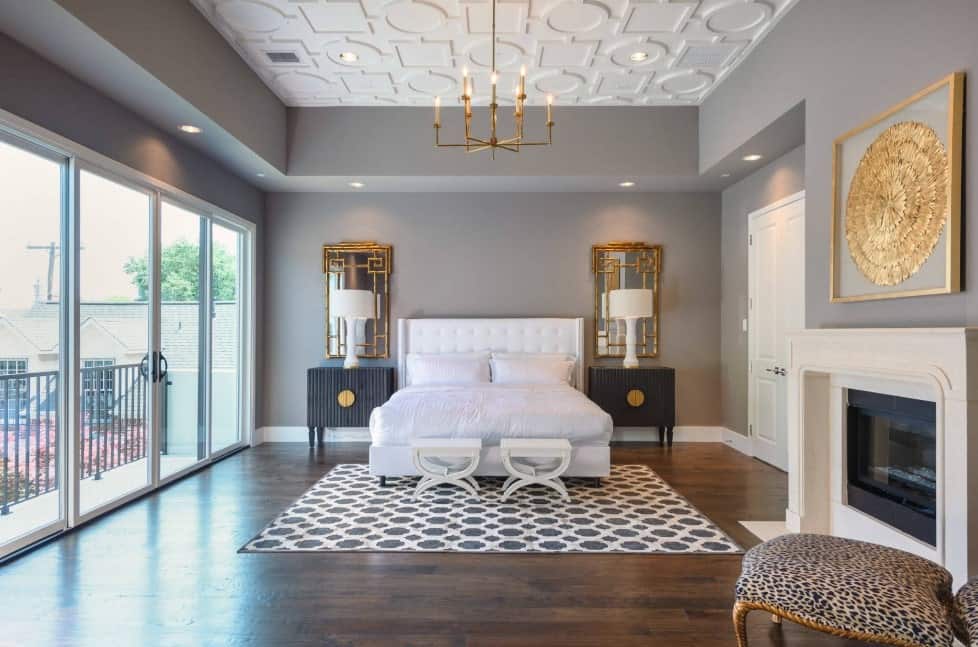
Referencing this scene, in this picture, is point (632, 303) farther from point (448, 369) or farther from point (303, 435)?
point (303, 435)

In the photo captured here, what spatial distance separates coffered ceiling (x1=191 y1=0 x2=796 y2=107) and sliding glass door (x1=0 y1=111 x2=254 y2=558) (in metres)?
1.39

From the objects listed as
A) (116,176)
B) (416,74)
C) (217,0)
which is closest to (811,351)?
(416,74)

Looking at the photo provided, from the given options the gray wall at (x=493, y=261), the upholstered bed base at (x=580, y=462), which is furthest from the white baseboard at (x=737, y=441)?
the upholstered bed base at (x=580, y=462)

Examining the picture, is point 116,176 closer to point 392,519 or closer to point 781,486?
point 392,519

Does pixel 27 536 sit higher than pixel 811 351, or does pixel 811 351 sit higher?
pixel 811 351

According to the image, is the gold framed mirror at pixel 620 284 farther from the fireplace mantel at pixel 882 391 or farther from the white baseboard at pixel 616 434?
the fireplace mantel at pixel 882 391

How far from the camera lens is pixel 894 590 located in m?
1.67

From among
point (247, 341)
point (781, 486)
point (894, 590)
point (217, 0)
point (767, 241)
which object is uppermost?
point (217, 0)

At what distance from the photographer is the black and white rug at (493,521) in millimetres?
3045

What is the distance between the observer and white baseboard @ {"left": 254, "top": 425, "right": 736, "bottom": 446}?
5949 millimetres

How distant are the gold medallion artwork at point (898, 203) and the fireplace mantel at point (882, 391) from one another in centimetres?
34

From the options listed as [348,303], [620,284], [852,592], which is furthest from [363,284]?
[852,592]

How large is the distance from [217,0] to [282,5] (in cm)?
39

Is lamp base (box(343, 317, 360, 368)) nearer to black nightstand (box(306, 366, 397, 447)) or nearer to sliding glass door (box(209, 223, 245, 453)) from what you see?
black nightstand (box(306, 366, 397, 447))
